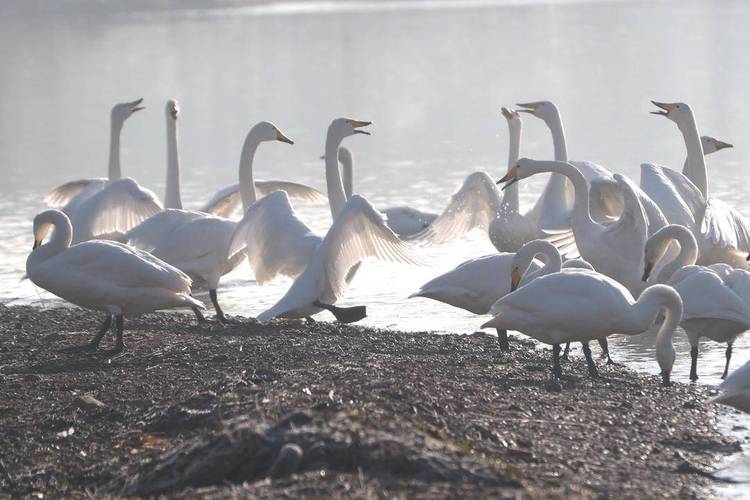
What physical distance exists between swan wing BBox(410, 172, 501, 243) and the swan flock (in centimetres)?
1

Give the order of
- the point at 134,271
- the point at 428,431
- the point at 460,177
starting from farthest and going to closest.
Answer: the point at 460,177
the point at 134,271
the point at 428,431

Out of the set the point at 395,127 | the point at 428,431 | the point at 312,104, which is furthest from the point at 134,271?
the point at 312,104

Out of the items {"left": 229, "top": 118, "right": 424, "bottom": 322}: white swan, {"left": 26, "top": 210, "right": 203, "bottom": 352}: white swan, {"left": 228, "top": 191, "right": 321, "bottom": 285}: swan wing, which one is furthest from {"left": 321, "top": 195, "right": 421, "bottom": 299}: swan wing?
{"left": 26, "top": 210, "right": 203, "bottom": 352}: white swan

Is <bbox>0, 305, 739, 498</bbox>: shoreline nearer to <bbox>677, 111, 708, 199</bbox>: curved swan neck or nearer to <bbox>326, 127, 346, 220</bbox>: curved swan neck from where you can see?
<bbox>326, 127, 346, 220</bbox>: curved swan neck

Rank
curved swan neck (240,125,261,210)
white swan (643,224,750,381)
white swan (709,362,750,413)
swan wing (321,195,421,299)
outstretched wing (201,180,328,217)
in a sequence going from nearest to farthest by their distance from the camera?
white swan (709,362,750,413) → white swan (643,224,750,381) → swan wing (321,195,421,299) → curved swan neck (240,125,261,210) → outstretched wing (201,180,328,217)

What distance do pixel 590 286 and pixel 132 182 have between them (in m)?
5.91

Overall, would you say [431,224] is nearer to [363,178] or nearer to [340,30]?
[363,178]

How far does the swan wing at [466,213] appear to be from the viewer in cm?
1459

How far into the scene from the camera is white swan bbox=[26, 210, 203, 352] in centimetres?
930

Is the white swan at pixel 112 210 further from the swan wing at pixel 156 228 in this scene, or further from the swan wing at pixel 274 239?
the swan wing at pixel 274 239

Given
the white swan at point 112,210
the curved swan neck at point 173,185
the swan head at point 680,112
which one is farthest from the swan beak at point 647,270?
the curved swan neck at point 173,185

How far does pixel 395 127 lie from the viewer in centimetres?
2822

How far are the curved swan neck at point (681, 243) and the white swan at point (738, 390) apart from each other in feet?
9.60

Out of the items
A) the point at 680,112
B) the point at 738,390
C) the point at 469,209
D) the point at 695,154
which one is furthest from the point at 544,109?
the point at 738,390
